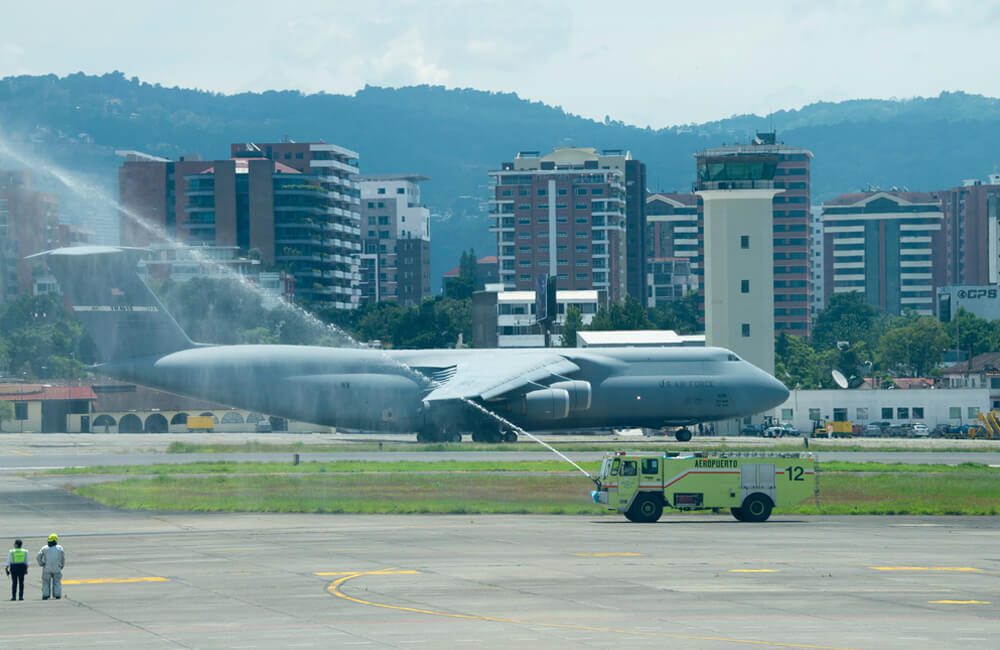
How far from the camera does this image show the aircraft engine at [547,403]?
276ft

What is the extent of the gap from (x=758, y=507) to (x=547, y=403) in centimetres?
3632

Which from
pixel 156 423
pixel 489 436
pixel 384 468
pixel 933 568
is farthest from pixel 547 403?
pixel 933 568

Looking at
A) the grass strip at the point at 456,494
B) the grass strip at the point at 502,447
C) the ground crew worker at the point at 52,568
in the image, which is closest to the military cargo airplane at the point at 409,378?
the grass strip at the point at 502,447

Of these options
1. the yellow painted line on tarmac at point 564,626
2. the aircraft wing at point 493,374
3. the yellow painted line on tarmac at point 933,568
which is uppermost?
the aircraft wing at point 493,374

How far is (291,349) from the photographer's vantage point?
8750 cm

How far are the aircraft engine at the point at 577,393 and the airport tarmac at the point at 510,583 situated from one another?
117ft

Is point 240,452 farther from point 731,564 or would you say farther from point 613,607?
point 613,607

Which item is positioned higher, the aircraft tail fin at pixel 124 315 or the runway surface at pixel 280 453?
the aircraft tail fin at pixel 124 315

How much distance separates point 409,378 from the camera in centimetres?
8744

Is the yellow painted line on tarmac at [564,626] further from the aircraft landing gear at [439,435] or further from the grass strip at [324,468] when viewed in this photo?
the aircraft landing gear at [439,435]

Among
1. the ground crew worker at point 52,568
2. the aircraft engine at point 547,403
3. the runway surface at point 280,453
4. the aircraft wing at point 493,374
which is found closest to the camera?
the ground crew worker at point 52,568

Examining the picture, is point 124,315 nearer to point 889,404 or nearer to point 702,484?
point 702,484

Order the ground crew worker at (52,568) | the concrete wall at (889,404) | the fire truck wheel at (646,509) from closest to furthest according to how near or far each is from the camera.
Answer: the ground crew worker at (52,568) < the fire truck wheel at (646,509) < the concrete wall at (889,404)

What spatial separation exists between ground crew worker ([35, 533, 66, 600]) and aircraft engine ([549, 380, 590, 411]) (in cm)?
5500
